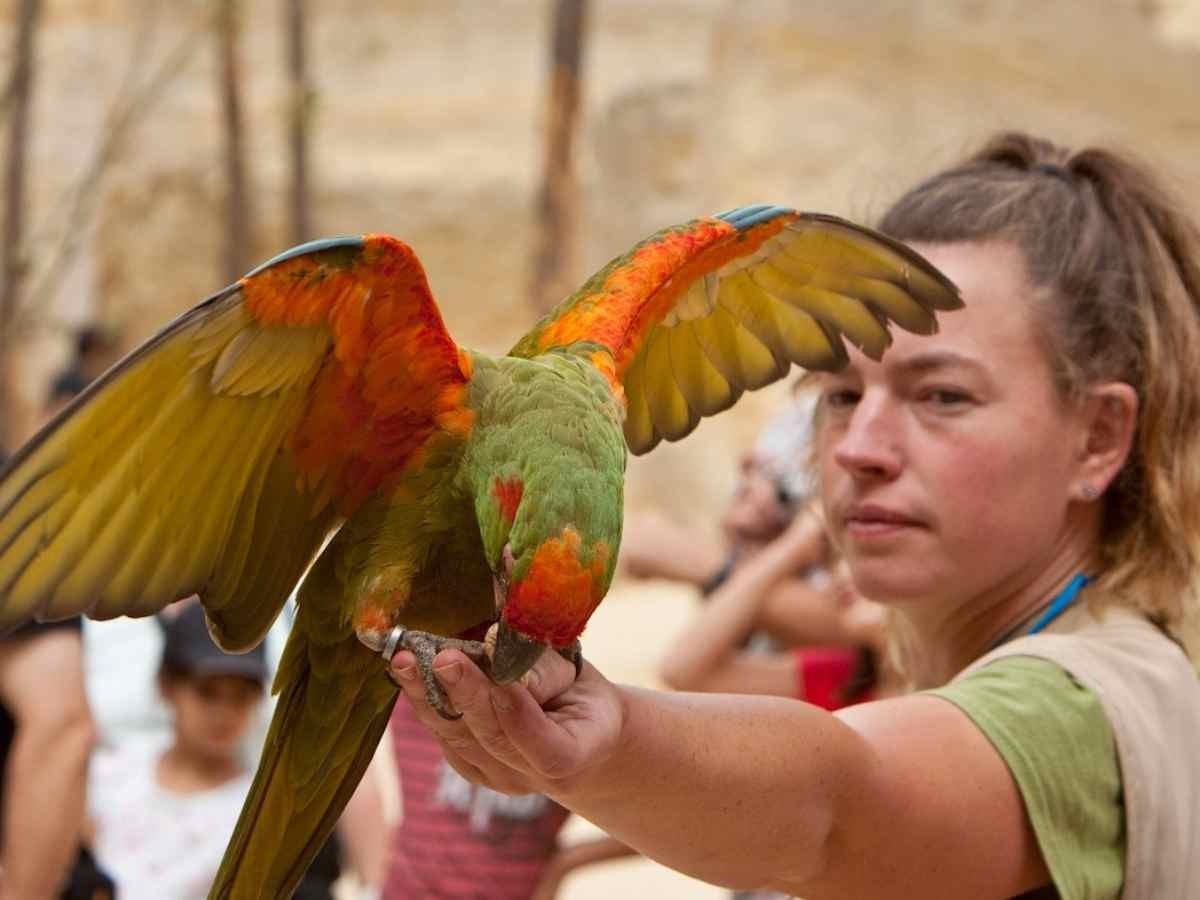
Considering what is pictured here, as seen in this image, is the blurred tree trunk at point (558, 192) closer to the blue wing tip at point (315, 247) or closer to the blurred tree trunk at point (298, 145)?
the blurred tree trunk at point (298, 145)

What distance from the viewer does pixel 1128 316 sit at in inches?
61.4

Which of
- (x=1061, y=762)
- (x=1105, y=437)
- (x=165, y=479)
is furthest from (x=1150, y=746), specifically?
(x=165, y=479)

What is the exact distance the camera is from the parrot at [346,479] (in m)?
1.12

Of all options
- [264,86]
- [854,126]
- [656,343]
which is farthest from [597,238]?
[656,343]

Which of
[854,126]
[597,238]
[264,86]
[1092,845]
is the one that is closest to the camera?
[1092,845]

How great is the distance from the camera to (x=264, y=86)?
14.4 meters

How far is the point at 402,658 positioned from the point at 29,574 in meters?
0.28

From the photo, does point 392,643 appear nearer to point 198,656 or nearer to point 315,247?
point 315,247

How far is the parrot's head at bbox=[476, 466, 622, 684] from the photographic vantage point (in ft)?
3.48

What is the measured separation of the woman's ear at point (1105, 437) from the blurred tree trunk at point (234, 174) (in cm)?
783

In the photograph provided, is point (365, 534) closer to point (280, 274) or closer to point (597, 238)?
point (280, 274)

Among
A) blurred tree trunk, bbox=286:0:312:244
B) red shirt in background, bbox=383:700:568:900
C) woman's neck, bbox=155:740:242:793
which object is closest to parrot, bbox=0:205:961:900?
red shirt in background, bbox=383:700:568:900

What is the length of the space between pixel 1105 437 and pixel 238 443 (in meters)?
0.88

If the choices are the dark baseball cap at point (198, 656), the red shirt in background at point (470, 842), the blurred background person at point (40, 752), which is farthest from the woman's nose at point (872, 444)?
the dark baseball cap at point (198, 656)
